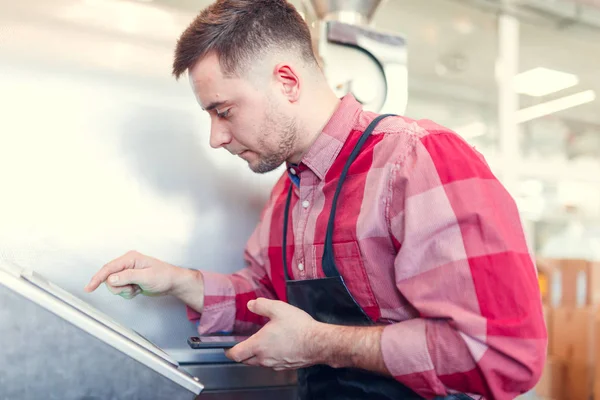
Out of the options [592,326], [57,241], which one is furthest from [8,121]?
[592,326]

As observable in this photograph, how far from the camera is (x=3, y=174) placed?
0.99 m

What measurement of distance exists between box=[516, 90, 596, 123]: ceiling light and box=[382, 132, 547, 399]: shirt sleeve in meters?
3.49

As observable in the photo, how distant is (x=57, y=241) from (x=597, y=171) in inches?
137

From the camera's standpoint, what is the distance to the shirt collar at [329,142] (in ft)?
3.25

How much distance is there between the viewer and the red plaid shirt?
75 centimetres

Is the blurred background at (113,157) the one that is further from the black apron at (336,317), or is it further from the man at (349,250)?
the black apron at (336,317)

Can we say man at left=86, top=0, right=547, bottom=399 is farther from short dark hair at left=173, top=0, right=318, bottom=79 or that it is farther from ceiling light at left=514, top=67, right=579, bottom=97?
ceiling light at left=514, top=67, right=579, bottom=97

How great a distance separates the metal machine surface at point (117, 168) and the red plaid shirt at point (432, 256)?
27 centimetres

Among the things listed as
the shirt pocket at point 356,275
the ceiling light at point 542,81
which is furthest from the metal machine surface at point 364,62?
the ceiling light at point 542,81

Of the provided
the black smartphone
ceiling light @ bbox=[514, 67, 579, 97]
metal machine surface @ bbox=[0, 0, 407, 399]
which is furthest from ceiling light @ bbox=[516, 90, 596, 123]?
the black smartphone

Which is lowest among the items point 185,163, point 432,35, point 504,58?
point 185,163

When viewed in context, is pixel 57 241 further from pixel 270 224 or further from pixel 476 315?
pixel 476 315

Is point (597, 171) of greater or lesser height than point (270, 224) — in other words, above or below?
above

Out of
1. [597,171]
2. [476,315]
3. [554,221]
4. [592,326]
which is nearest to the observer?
[476,315]
